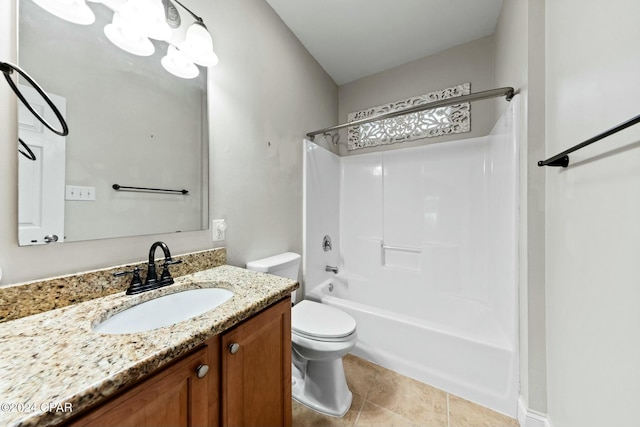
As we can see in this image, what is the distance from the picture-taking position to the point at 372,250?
2400mm

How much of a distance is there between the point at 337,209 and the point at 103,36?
2057 mm

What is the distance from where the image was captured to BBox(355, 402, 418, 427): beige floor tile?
124 centimetres

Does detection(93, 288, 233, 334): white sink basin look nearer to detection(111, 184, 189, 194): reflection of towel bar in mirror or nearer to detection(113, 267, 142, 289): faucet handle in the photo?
detection(113, 267, 142, 289): faucet handle

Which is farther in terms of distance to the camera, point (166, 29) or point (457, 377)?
point (457, 377)

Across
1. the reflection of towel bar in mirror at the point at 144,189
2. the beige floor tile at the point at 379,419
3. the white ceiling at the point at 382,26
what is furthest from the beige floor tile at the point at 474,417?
the white ceiling at the point at 382,26

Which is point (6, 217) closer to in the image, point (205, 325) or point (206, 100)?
point (205, 325)

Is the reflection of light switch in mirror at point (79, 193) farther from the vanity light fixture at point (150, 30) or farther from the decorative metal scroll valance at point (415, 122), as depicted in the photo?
the decorative metal scroll valance at point (415, 122)

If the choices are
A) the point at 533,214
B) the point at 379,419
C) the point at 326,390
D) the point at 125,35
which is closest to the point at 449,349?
the point at 379,419

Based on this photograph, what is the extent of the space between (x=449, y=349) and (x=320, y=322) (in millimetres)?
818

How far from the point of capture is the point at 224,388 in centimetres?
69

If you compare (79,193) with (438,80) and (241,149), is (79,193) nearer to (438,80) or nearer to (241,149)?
(241,149)

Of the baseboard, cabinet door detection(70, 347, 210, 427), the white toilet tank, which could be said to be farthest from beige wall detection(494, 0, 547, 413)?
cabinet door detection(70, 347, 210, 427)
